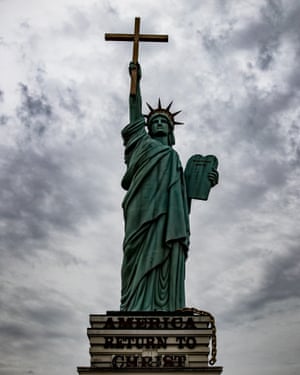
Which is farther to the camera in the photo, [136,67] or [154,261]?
[136,67]

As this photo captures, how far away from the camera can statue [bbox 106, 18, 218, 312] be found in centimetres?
1789

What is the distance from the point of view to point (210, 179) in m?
20.3

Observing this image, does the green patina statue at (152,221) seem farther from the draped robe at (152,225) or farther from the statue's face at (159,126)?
the statue's face at (159,126)

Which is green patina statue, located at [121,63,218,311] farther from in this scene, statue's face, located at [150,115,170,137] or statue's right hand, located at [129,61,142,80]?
statue's face, located at [150,115,170,137]

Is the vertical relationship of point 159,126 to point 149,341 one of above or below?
above

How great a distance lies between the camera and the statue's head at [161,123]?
20969 millimetres

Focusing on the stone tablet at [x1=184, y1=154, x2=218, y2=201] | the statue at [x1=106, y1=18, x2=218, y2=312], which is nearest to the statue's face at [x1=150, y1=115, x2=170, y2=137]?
the statue at [x1=106, y1=18, x2=218, y2=312]

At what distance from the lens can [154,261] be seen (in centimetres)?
1809

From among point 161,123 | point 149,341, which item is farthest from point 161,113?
point 149,341

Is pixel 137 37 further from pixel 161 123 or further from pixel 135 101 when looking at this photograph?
pixel 161 123

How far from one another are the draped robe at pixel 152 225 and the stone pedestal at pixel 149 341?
1.35 m

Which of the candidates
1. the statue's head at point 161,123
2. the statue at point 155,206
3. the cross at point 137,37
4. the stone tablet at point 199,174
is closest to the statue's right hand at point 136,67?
the statue at point 155,206

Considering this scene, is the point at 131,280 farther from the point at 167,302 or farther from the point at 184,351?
the point at 184,351

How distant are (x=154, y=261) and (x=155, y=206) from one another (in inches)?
70.5
